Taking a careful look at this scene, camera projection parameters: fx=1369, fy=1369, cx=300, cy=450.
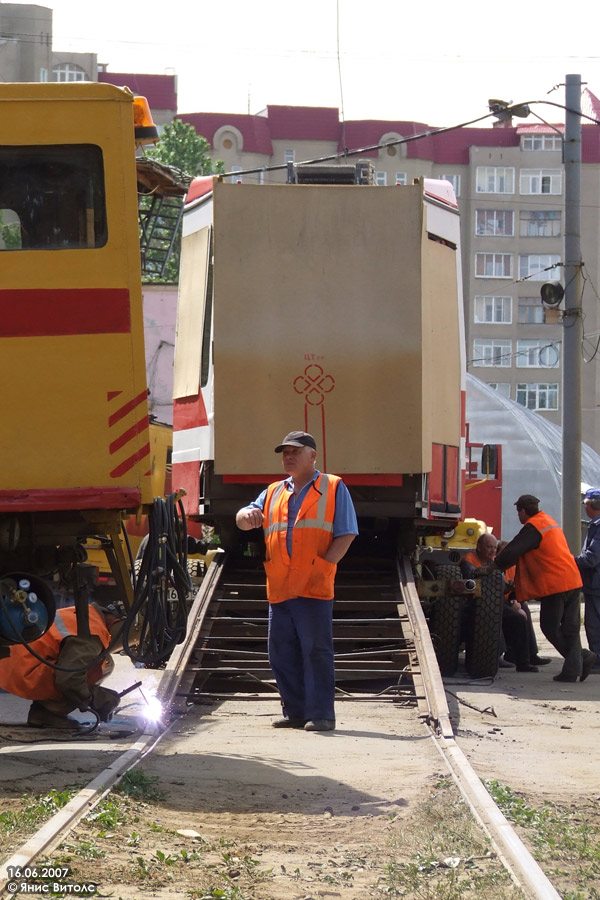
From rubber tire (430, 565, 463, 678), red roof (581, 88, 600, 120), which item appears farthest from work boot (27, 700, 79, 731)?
red roof (581, 88, 600, 120)

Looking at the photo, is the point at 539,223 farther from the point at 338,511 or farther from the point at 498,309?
the point at 338,511

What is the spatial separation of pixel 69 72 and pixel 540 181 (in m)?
25.8

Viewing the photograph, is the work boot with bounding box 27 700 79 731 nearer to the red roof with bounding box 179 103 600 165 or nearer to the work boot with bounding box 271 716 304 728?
the work boot with bounding box 271 716 304 728

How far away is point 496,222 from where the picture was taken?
244 feet

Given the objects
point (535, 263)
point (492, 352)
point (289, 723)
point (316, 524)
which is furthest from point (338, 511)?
point (535, 263)

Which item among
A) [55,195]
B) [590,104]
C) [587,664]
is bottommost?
Result: [587,664]

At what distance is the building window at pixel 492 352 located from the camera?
238 ft

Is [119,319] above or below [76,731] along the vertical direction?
above

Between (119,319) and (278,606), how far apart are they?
95.7 inches

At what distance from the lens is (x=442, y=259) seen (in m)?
12.4

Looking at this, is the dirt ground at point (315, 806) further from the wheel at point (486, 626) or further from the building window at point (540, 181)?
the building window at point (540, 181)

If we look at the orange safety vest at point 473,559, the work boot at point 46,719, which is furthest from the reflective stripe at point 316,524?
the orange safety vest at point 473,559

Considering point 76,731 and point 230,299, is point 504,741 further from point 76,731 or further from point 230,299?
point 230,299

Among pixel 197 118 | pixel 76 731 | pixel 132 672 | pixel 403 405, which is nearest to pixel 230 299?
pixel 403 405
